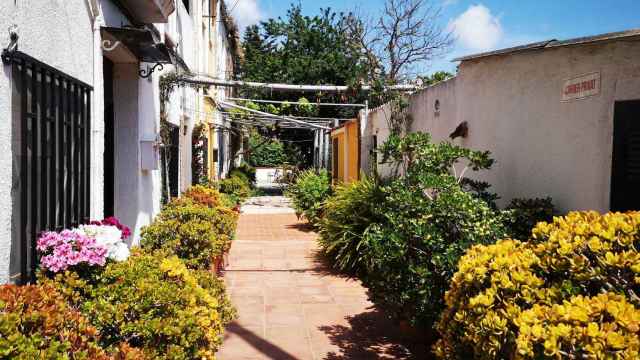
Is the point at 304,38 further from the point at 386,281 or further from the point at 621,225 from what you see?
the point at 621,225

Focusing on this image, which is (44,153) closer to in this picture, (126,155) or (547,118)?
(126,155)

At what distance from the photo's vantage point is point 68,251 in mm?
3303

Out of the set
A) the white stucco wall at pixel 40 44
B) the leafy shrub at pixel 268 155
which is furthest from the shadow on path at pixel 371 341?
the leafy shrub at pixel 268 155

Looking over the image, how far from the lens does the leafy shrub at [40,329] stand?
2.11 meters

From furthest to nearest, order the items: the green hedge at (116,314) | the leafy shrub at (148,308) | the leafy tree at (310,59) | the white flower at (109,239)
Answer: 1. the leafy tree at (310,59)
2. the white flower at (109,239)
3. the leafy shrub at (148,308)
4. the green hedge at (116,314)

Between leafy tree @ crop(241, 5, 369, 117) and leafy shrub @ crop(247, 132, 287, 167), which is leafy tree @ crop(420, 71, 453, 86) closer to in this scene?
leafy tree @ crop(241, 5, 369, 117)

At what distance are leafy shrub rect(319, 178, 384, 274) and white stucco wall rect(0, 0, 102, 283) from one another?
13.5 feet

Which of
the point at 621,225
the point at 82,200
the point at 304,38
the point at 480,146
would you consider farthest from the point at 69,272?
the point at 304,38

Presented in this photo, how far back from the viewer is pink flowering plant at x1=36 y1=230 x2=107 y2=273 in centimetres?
325

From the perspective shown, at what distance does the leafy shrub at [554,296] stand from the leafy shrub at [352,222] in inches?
158

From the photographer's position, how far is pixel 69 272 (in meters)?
3.22

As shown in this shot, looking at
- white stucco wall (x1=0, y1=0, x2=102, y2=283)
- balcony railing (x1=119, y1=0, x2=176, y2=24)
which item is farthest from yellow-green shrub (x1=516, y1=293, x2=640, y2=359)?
balcony railing (x1=119, y1=0, x2=176, y2=24)

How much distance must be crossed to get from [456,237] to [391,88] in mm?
6005

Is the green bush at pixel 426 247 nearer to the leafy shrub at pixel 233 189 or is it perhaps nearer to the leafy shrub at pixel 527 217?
the leafy shrub at pixel 527 217
